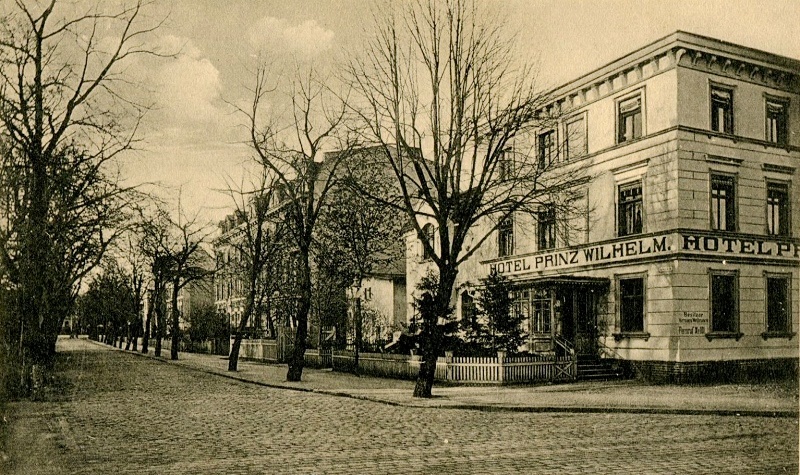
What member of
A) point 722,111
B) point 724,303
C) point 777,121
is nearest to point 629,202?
point 722,111

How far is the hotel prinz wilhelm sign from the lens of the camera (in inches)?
837

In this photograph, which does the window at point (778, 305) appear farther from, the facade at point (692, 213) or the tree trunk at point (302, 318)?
the tree trunk at point (302, 318)

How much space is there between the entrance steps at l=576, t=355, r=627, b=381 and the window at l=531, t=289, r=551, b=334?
2.37 metres

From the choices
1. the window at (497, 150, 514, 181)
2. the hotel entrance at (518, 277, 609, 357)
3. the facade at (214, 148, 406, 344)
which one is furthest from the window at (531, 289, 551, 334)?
the facade at (214, 148, 406, 344)

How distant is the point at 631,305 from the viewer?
23.2 m

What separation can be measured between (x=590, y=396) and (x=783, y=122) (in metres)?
12.1

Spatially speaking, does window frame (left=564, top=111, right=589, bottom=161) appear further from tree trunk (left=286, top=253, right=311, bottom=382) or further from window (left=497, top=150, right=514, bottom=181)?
tree trunk (left=286, top=253, right=311, bottom=382)

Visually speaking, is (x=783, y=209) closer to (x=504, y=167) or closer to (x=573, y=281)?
(x=573, y=281)

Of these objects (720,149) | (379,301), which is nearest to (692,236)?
(720,149)

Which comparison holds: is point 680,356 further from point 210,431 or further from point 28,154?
point 28,154

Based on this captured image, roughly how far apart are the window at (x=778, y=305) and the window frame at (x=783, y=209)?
4.72 ft

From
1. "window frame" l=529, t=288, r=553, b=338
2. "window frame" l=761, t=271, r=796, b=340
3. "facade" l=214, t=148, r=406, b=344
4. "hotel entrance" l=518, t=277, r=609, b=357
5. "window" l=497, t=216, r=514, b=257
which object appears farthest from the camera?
"facade" l=214, t=148, r=406, b=344

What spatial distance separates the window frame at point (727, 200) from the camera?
A: 70.8 ft

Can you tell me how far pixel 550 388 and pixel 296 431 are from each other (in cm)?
1008
